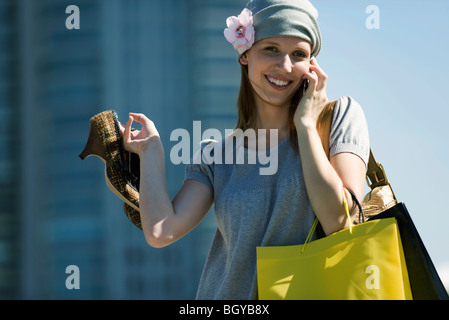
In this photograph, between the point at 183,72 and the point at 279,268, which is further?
the point at 183,72

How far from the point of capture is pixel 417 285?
1.61m

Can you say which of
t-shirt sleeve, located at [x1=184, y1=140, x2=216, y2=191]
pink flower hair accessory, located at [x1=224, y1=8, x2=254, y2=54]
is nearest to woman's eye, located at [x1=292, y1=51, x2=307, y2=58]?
pink flower hair accessory, located at [x1=224, y1=8, x2=254, y2=54]

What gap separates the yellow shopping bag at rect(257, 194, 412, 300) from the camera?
1597 mm

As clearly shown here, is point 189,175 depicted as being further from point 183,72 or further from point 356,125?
point 183,72

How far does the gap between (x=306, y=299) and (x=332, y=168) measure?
1.13 ft

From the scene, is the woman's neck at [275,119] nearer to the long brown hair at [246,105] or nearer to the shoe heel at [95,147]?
the long brown hair at [246,105]

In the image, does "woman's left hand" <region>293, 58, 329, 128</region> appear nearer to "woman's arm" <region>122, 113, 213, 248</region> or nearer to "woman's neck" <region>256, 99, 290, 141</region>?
"woman's neck" <region>256, 99, 290, 141</region>

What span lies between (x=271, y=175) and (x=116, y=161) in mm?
504

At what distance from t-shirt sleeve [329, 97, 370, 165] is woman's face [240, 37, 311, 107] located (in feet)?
0.48

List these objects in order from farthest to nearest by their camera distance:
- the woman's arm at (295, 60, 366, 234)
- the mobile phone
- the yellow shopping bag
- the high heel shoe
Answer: the high heel shoe < the mobile phone < the woman's arm at (295, 60, 366, 234) < the yellow shopping bag

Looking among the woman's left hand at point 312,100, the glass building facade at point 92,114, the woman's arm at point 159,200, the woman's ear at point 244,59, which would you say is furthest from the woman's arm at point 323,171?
the glass building facade at point 92,114

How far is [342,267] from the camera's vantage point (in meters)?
1.63
